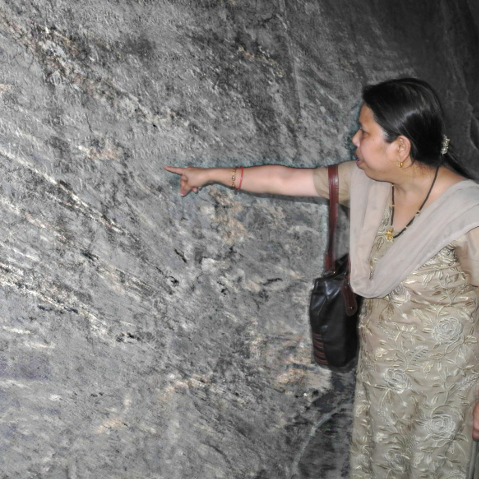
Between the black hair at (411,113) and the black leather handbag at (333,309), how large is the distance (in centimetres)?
33

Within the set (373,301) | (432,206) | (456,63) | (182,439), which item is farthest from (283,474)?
(456,63)

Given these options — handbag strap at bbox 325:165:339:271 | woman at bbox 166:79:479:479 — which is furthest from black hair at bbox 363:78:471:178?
handbag strap at bbox 325:165:339:271

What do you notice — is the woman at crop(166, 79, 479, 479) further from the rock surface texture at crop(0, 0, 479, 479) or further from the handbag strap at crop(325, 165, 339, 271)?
the rock surface texture at crop(0, 0, 479, 479)

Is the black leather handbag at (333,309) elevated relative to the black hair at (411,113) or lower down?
lower down

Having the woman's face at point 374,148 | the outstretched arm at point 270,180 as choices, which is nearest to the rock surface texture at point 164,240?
the outstretched arm at point 270,180

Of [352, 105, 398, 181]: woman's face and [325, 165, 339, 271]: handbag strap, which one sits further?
[325, 165, 339, 271]: handbag strap

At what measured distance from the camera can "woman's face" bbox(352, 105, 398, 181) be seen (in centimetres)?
157

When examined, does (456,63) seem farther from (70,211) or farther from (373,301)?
(70,211)

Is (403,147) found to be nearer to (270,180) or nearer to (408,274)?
(408,274)

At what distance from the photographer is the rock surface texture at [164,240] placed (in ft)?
5.24

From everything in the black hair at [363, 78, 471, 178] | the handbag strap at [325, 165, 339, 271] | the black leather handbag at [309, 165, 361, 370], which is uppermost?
the black hair at [363, 78, 471, 178]

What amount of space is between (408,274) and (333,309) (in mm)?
327

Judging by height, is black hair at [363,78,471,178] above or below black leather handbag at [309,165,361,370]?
above

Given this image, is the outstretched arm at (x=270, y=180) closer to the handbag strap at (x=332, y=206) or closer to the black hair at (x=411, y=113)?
the handbag strap at (x=332, y=206)
